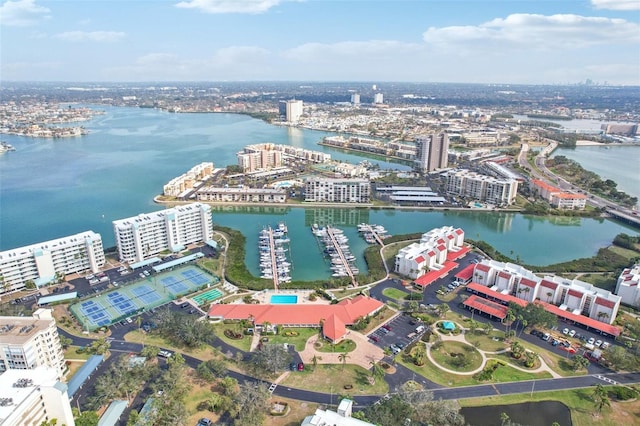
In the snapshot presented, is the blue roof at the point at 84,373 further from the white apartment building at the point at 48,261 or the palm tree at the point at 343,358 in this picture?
the palm tree at the point at 343,358

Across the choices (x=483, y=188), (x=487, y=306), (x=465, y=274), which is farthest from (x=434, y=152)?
(x=487, y=306)

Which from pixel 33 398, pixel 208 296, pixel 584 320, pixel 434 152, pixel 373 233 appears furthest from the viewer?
pixel 434 152

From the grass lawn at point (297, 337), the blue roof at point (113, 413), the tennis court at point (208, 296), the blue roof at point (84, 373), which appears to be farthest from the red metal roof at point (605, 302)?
→ the blue roof at point (84, 373)

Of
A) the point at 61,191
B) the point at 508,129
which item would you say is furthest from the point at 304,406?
the point at 508,129

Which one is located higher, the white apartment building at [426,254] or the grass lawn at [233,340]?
the white apartment building at [426,254]

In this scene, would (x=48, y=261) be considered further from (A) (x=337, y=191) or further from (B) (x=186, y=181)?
(A) (x=337, y=191)

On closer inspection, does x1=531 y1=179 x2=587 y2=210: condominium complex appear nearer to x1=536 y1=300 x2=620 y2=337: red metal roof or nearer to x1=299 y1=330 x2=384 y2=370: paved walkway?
x1=536 y1=300 x2=620 y2=337: red metal roof

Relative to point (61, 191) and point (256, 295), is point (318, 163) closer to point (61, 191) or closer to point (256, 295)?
point (61, 191)
